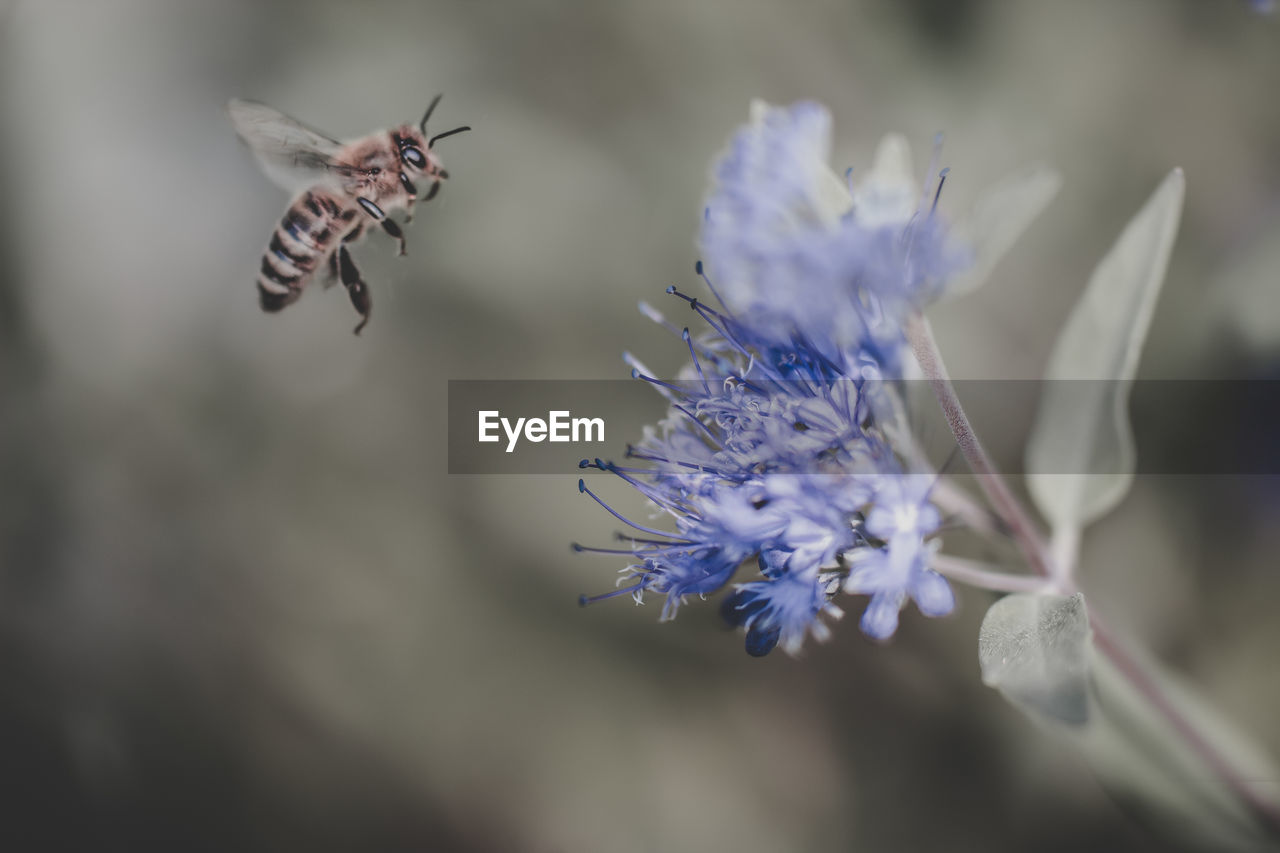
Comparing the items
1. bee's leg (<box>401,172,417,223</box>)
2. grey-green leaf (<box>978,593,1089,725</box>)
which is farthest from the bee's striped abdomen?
grey-green leaf (<box>978,593,1089,725</box>)

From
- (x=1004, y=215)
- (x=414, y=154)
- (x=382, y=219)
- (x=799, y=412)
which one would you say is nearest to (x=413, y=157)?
(x=414, y=154)

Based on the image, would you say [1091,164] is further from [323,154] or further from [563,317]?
[323,154]

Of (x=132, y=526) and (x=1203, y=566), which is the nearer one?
(x=1203, y=566)

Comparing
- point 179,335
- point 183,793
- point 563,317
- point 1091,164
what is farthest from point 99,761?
point 1091,164

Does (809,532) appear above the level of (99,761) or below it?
above

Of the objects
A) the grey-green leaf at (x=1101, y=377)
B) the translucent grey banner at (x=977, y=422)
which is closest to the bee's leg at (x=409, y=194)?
the translucent grey banner at (x=977, y=422)

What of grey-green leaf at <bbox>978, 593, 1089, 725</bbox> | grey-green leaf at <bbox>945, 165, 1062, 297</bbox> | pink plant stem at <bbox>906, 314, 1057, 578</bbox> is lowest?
grey-green leaf at <bbox>978, 593, 1089, 725</bbox>

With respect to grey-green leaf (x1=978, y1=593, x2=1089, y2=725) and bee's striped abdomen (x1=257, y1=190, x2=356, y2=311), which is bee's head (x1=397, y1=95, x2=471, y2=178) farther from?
grey-green leaf (x1=978, y1=593, x2=1089, y2=725)
